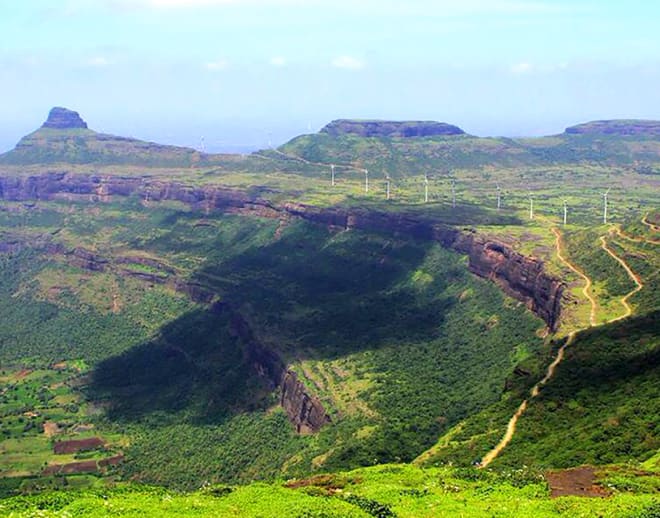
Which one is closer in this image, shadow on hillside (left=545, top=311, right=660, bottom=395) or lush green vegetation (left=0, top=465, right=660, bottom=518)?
lush green vegetation (left=0, top=465, right=660, bottom=518)

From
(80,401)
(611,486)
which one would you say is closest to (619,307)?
(611,486)

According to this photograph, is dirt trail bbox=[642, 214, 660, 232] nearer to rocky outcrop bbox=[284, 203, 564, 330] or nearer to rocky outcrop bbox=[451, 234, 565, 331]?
rocky outcrop bbox=[451, 234, 565, 331]

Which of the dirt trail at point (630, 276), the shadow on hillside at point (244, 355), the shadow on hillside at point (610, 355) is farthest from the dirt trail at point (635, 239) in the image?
the shadow on hillside at point (244, 355)

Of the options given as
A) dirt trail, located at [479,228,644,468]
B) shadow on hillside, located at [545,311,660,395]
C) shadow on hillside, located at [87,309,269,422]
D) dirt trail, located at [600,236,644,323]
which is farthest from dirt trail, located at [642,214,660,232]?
shadow on hillside, located at [87,309,269,422]

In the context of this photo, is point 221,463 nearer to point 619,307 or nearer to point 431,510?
point 619,307

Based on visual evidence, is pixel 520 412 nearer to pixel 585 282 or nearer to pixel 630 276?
pixel 585 282

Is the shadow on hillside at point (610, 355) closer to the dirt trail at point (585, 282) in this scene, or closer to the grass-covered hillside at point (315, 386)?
the dirt trail at point (585, 282)

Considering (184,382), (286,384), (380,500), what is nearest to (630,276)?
(286,384)

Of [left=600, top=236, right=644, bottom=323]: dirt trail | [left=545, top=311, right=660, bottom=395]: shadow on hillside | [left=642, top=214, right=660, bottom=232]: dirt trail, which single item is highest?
[left=642, top=214, right=660, bottom=232]: dirt trail

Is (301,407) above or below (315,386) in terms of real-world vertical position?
below
